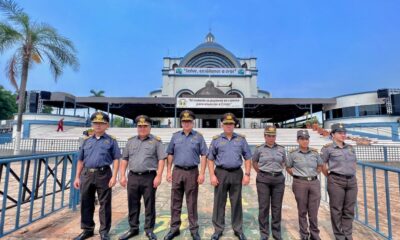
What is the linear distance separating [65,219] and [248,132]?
20.1 m

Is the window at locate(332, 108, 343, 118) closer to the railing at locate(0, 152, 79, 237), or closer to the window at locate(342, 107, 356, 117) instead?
the window at locate(342, 107, 356, 117)

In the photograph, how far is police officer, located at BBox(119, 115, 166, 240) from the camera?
10.7 feet

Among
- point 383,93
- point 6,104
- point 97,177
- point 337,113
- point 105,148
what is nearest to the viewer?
point 97,177

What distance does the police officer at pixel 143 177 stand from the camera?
3268mm

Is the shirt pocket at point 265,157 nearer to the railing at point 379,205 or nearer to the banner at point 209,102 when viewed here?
the railing at point 379,205

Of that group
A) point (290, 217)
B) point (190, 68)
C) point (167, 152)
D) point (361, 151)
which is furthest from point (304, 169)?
point (190, 68)

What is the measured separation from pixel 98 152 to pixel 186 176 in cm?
136

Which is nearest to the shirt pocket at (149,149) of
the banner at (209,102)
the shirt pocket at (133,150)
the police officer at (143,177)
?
the police officer at (143,177)

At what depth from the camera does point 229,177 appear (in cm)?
326

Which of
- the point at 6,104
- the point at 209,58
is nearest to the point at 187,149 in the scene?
the point at 209,58

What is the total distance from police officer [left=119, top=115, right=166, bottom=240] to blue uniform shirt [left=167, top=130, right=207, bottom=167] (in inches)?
7.8

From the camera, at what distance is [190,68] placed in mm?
36031

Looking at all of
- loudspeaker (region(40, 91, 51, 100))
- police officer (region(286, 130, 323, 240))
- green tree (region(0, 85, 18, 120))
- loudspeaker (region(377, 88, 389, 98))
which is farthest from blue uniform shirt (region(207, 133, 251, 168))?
green tree (region(0, 85, 18, 120))

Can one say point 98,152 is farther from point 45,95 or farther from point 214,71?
point 214,71
